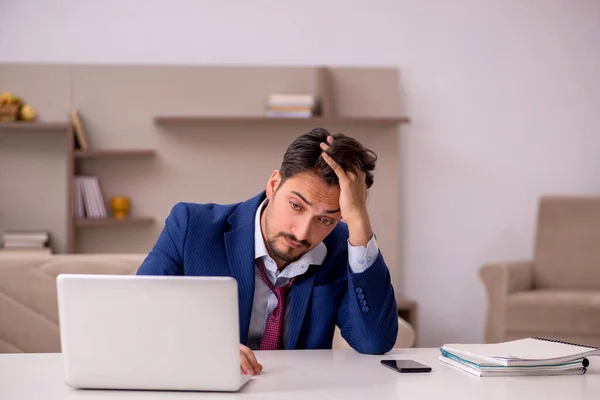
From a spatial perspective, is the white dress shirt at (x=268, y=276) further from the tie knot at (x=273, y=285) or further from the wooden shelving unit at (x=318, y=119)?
the wooden shelving unit at (x=318, y=119)

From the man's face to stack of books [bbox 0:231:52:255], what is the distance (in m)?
2.88

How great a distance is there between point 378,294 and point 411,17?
11.5 ft

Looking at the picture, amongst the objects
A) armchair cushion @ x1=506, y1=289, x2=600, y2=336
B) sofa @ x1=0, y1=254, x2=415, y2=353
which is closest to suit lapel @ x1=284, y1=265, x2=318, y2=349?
sofa @ x1=0, y1=254, x2=415, y2=353

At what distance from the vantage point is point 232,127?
16.0 feet

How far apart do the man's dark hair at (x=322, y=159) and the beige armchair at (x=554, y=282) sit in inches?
102

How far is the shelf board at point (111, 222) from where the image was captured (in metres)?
4.58

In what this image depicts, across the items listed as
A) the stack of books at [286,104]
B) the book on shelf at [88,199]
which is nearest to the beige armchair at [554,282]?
the stack of books at [286,104]

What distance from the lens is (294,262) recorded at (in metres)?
2.05

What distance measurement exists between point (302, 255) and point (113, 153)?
112 inches

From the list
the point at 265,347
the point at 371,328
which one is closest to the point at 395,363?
the point at 371,328

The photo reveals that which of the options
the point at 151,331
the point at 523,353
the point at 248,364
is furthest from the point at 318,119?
the point at 151,331

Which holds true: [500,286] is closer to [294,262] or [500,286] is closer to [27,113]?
[294,262]

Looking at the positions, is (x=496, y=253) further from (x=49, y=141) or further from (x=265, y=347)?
(x=265, y=347)

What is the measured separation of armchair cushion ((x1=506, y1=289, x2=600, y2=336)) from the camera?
4.25 metres
